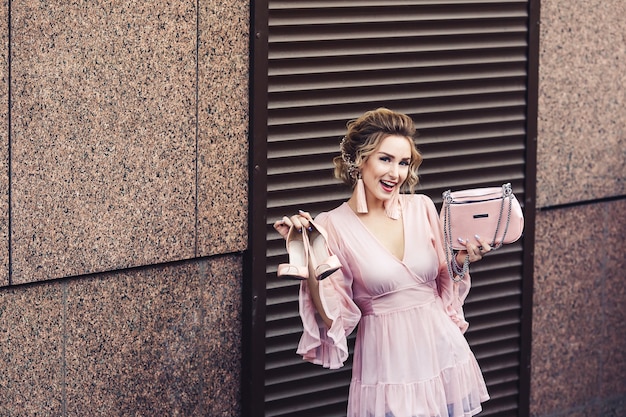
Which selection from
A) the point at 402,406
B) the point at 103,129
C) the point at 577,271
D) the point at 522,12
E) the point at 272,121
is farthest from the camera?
the point at 577,271

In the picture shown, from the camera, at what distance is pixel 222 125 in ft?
19.0

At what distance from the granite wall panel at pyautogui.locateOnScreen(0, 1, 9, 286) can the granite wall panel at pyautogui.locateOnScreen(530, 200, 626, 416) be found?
123 inches

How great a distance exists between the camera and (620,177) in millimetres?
7398

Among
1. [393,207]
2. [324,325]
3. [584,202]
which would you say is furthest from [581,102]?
[324,325]

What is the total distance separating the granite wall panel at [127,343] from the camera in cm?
533

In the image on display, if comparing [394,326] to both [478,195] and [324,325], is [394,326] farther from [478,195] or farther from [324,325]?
[478,195]

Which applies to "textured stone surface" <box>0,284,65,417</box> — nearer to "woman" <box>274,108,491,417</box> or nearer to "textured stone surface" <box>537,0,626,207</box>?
"woman" <box>274,108,491,417</box>

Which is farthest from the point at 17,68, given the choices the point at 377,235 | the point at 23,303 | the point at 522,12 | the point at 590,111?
the point at 590,111

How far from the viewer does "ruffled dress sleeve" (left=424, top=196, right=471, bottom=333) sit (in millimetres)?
5141

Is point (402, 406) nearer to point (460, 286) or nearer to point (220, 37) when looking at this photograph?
point (460, 286)

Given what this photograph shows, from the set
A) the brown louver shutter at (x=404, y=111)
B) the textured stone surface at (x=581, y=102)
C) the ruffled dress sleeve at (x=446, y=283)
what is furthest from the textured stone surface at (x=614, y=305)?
the ruffled dress sleeve at (x=446, y=283)

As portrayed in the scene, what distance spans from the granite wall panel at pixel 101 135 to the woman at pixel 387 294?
35.3 inches

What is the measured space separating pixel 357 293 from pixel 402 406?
0.48 meters

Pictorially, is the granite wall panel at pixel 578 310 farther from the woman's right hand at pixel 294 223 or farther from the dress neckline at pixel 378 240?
the woman's right hand at pixel 294 223
